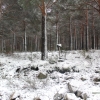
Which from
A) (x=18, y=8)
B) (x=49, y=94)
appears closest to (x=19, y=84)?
(x=49, y=94)

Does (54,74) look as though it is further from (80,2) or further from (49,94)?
(80,2)

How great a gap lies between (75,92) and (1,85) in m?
2.89

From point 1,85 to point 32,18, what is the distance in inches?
351

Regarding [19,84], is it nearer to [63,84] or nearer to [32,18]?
[63,84]

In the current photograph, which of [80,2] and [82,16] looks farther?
[82,16]

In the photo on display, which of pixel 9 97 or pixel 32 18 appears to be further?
pixel 32 18

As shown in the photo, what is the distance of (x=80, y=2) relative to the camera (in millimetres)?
11242

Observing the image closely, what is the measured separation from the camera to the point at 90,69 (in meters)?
6.52

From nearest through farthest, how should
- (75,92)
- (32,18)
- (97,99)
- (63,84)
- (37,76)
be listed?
1. (97,99)
2. (75,92)
3. (63,84)
4. (37,76)
5. (32,18)

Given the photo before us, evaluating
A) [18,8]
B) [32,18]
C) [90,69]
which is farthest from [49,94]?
[18,8]

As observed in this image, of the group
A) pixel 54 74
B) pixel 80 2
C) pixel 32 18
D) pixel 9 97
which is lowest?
pixel 9 97

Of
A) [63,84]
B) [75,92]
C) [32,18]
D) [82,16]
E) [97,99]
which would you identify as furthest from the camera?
[82,16]

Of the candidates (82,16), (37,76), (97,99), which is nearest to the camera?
(97,99)

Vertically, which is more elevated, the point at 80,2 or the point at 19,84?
→ the point at 80,2
